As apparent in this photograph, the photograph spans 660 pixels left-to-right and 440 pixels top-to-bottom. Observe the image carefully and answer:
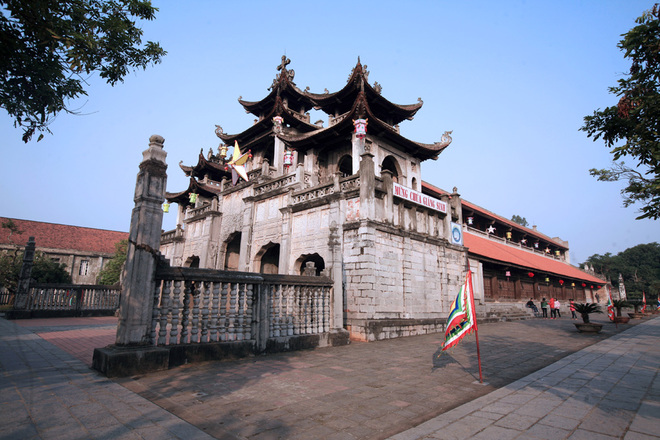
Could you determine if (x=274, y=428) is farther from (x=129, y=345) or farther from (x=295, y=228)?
(x=295, y=228)

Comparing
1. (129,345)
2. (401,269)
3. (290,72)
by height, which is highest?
(290,72)

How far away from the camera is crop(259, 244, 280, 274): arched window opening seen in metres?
18.8

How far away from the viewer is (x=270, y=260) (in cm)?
1919

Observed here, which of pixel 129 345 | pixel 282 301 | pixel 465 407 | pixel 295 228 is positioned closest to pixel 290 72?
pixel 295 228

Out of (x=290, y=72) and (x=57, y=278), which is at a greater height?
(x=290, y=72)

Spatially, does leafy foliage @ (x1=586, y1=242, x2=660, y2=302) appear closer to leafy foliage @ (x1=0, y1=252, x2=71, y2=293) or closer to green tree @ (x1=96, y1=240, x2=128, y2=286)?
green tree @ (x1=96, y1=240, x2=128, y2=286)

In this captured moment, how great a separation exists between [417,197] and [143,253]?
12.2 meters

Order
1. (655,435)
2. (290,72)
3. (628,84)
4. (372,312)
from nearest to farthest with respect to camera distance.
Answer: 1. (655,435)
2. (628,84)
3. (372,312)
4. (290,72)

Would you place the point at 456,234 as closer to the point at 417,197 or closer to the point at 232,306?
the point at 417,197

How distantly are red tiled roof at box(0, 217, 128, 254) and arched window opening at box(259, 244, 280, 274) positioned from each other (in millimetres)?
34129

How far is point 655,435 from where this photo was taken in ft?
10.6

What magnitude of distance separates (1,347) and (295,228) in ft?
34.6

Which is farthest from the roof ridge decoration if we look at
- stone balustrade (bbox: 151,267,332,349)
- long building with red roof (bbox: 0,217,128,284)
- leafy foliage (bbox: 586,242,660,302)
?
leafy foliage (bbox: 586,242,660,302)

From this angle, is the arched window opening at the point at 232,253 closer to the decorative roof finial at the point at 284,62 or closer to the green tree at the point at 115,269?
the decorative roof finial at the point at 284,62
